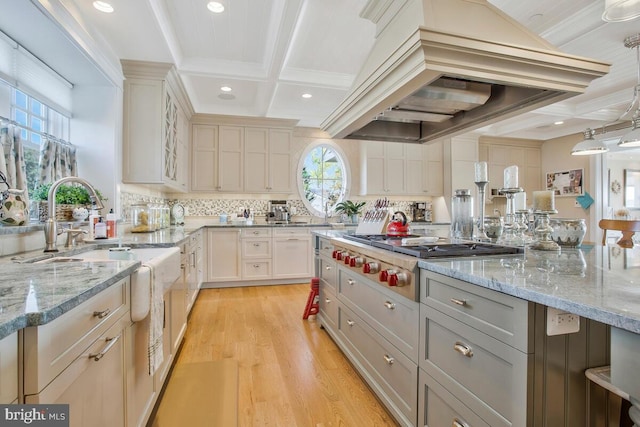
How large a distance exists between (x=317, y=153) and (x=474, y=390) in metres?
4.85

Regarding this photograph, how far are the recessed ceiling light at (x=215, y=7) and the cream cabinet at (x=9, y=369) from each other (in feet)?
8.59

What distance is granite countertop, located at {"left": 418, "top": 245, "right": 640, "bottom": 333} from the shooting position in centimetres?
72

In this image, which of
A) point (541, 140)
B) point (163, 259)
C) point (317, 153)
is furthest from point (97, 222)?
point (541, 140)

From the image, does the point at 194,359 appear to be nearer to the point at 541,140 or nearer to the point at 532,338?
the point at 532,338

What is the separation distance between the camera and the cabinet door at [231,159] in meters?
4.84

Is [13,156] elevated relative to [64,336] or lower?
elevated

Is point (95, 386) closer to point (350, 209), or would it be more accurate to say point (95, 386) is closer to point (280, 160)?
point (280, 160)

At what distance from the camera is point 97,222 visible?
7.70 ft

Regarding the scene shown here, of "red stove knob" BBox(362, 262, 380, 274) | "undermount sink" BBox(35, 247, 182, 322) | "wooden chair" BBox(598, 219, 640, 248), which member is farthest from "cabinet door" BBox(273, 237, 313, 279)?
A: "wooden chair" BBox(598, 219, 640, 248)

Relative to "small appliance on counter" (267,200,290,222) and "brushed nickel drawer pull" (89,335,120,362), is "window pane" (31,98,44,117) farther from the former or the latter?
"small appliance on counter" (267,200,290,222)

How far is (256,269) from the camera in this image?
4574 mm

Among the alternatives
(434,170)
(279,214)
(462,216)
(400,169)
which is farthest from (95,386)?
(434,170)

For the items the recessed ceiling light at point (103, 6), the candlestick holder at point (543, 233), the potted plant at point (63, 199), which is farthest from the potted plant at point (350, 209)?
the recessed ceiling light at point (103, 6)

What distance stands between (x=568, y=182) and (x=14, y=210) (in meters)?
7.45
